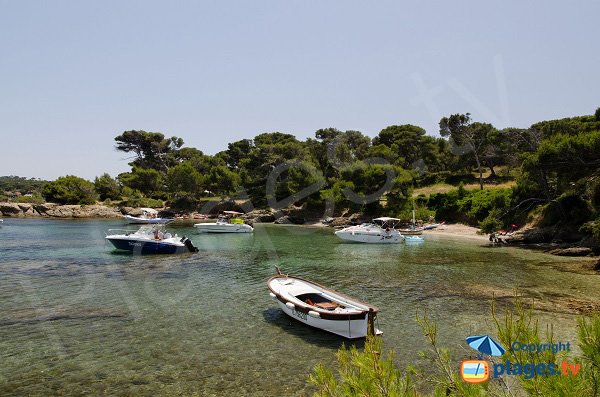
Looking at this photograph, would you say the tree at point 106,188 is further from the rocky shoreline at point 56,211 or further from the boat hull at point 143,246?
the boat hull at point 143,246

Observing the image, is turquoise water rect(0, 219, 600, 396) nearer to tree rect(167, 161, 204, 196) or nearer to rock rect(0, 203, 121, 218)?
rock rect(0, 203, 121, 218)

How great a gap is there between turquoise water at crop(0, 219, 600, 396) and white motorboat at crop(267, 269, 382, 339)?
568mm

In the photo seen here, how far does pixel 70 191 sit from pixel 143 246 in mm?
77377

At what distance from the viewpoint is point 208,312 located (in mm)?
18500

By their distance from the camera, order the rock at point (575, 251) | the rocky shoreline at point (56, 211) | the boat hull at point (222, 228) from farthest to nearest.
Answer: the rocky shoreline at point (56, 211), the boat hull at point (222, 228), the rock at point (575, 251)

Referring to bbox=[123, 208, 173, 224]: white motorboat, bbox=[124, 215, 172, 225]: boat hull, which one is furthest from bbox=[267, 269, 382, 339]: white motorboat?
bbox=[124, 215, 172, 225]: boat hull

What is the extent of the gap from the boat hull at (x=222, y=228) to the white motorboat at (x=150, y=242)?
75.0 ft

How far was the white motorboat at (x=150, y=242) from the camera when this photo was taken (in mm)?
36500

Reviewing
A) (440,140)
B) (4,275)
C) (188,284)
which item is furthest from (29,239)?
(440,140)

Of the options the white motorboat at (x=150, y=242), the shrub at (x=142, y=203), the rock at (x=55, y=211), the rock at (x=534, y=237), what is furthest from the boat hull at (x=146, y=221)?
the rock at (x=534, y=237)

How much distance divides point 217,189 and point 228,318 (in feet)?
273

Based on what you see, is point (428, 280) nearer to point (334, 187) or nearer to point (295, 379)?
point (295, 379)

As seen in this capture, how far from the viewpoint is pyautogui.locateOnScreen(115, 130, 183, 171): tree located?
395 feet

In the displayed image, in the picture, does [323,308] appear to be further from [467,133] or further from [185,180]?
[185,180]
